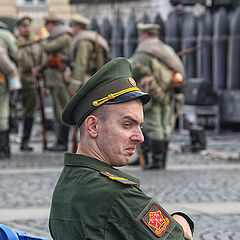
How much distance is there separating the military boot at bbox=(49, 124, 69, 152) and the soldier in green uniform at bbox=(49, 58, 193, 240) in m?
9.19

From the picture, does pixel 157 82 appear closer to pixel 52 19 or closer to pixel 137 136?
pixel 52 19

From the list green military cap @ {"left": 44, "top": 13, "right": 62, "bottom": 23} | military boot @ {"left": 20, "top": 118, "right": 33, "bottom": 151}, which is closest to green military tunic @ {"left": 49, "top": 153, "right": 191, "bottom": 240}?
green military cap @ {"left": 44, "top": 13, "right": 62, "bottom": 23}

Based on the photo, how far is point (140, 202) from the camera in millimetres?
2324

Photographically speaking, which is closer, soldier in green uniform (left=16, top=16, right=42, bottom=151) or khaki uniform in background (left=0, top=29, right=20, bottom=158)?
khaki uniform in background (left=0, top=29, right=20, bottom=158)

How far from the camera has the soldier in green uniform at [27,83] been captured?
39.4 ft

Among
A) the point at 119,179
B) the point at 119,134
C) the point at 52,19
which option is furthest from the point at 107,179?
the point at 52,19

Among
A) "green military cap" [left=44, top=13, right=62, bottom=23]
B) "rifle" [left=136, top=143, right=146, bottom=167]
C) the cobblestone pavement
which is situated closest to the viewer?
the cobblestone pavement

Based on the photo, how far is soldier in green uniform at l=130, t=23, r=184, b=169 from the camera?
9.08 meters

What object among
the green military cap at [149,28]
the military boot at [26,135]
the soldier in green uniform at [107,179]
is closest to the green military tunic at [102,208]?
the soldier in green uniform at [107,179]

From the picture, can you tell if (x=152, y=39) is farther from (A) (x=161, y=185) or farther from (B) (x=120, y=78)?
(B) (x=120, y=78)

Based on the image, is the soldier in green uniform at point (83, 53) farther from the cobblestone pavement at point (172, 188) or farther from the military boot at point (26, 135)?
the military boot at point (26, 135)

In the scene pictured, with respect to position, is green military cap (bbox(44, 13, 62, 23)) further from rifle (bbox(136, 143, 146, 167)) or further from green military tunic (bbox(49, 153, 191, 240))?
green military tunic (bbox(49, 153, 191, 240))

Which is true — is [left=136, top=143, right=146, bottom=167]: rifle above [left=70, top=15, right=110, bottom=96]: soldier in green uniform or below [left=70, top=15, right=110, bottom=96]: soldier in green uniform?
below

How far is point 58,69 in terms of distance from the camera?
38.2 feet
